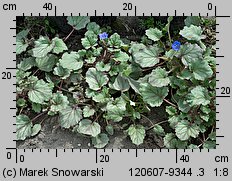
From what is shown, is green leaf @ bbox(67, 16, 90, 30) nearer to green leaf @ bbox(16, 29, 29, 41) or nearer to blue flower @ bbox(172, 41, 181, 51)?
green leaf @ bbox(16, 29, 29, 41)

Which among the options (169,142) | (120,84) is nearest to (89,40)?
(120,84)

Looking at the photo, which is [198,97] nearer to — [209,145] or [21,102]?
[209,145]

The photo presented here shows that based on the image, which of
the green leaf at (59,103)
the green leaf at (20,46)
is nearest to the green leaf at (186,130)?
the green leaf at (59,103)

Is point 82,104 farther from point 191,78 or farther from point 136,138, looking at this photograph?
point 191,78

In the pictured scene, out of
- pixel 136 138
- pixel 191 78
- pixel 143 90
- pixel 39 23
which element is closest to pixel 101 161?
pixel 136 138

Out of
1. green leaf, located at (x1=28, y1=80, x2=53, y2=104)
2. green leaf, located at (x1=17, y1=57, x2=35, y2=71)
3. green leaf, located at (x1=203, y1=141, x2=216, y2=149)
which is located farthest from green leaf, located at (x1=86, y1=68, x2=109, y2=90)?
green leaf, located at (x1=203, y1=141, x2=216, y2=149)

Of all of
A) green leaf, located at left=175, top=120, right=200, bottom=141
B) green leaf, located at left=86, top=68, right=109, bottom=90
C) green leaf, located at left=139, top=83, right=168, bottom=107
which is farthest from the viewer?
green leaf, located at left=86, top=68, right=109, bottom=90

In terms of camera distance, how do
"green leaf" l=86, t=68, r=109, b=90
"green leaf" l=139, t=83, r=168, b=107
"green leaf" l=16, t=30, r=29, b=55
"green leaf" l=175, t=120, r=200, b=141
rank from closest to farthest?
"green leaf" l=175, t=120, r=200, b=141 → "green leaf" l=139, t=83, r=168, b=107 → "green leaf" l=86, t=68, r=109, b=90 → "green leaf" l=16, t=30, r=29, b=55

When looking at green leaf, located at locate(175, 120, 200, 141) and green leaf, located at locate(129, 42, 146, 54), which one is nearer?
green leaf, located at locate(175, 120, 200, 141)
